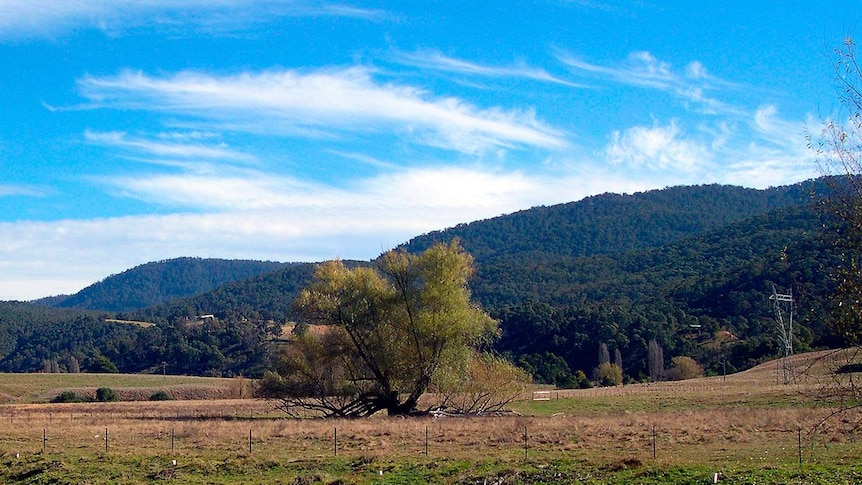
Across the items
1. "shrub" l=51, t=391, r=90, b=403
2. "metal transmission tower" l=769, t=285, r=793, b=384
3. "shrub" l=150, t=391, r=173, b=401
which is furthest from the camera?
"shrub" l=150, t=391, r=173, b=401

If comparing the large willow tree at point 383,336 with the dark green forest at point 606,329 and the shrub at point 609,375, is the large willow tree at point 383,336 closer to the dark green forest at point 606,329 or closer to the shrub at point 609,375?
the dark green forest at point 606,329

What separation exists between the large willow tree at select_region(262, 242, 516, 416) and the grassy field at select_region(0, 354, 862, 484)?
6862 mm

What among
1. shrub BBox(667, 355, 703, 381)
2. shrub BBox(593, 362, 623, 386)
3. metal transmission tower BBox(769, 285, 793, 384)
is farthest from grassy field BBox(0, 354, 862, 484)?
shrub BBox(667, 355, 703, 381)

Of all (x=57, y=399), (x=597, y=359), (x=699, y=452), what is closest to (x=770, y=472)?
(x=699, y=452)

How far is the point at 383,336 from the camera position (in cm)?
4791

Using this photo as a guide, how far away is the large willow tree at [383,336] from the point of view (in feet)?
154

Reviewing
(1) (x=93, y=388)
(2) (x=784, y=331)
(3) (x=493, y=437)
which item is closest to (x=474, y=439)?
(3) (x=493, y=437)

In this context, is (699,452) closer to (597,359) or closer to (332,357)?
(332,357)

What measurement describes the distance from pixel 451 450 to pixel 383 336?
19.5 metres

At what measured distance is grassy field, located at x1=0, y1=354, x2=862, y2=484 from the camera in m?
23.2

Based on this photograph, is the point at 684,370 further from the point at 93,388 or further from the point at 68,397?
the point at 68,397

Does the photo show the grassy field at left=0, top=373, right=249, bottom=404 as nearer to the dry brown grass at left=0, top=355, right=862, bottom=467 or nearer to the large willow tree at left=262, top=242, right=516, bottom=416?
the dry brown grass at left=0, top=355, right=862, bottom=467

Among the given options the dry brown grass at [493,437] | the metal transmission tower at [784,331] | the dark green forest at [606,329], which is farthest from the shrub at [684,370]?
the dry brown grass at [493,437]

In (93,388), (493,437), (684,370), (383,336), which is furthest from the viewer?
(684,370)
